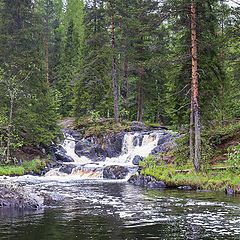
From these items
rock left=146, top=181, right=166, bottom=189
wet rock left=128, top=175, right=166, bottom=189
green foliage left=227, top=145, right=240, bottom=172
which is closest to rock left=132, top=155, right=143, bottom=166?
wet rock left=128, top=175, right=166, bottom=189

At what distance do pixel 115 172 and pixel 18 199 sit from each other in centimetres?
1331

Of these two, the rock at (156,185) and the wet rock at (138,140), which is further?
the wet rock at (138,140)

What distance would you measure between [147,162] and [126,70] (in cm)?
2079

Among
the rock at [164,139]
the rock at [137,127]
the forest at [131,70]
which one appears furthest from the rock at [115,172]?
the rock at [137,127]

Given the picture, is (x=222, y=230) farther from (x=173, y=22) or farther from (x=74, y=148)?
(x=74, y=148)

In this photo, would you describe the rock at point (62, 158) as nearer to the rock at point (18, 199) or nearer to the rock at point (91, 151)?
the rock at point (91, 151)

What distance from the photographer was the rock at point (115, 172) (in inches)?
1136

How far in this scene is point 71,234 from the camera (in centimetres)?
1171

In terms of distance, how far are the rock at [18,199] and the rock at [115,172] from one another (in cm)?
1219

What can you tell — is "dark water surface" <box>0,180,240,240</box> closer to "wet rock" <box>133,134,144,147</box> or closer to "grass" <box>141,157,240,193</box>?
"grass" <box>141,157,240,193</box>

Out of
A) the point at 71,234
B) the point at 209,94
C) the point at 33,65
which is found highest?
the point at 33,65

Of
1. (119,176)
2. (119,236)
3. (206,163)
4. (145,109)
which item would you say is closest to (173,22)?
(206,163)

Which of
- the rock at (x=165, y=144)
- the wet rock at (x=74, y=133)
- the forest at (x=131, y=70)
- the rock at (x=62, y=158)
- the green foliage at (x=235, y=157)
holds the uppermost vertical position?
the forest at (x=131, y=70)

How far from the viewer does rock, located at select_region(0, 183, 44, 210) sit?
16172 millimetres
